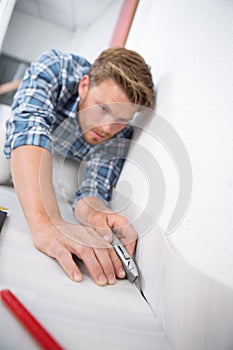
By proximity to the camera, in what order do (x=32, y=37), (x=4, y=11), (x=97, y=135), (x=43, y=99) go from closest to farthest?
(x=43, y=99) → (x=97, y=135) → (x=4, y=11) → (x=32, y=37)

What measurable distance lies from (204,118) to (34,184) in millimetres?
348

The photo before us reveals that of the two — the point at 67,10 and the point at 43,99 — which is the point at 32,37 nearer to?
the point at 67,10

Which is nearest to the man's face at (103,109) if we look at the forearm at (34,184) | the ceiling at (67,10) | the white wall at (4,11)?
the forearm at (34,184)

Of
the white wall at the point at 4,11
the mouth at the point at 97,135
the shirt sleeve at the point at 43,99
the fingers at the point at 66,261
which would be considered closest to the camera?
the fingers at the point at 66,261

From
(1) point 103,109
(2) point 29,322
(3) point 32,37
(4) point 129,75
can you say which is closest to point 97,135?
(1) point 103,109

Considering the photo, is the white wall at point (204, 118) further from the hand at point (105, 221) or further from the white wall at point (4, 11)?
the white wall at point (4, 11)

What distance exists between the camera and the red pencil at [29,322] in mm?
230

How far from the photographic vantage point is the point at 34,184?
522mm

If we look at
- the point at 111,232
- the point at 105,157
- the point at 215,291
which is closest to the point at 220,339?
the point at 215,291

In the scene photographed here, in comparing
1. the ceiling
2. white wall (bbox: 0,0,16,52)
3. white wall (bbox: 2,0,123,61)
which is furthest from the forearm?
white wall (bbox: 2,0,123,61)

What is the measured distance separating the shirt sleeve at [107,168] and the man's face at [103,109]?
0.07 meters

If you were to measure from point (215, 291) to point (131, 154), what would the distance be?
53 centimetres

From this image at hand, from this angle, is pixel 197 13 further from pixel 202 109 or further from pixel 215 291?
pixel 215 291

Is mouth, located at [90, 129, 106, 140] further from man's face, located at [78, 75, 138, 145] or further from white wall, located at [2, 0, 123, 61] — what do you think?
white wall, located at [2, 0, 123, 61]
